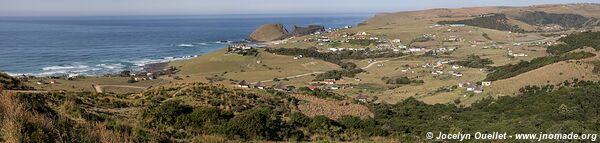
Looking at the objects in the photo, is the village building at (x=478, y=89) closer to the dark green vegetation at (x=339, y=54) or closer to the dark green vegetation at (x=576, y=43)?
the dark green vegetation at (x=576, y=43)

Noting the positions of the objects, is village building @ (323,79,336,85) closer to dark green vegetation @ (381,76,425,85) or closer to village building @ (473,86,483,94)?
dark green vegetation @ (381,76,425,85)

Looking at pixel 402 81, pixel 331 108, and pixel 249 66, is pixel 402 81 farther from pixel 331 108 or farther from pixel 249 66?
pixel 331 108

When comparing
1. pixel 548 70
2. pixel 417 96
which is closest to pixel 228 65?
pixel 417 96

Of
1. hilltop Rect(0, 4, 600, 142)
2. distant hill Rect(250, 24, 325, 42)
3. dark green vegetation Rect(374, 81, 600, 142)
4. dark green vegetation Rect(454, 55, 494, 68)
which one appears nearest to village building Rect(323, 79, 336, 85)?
hilltop Rect(0, 4, 600, 142)

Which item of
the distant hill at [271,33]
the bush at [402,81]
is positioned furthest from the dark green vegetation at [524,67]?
the distant hill at [271,33]

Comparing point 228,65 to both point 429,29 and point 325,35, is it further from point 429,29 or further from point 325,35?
point 429,29
